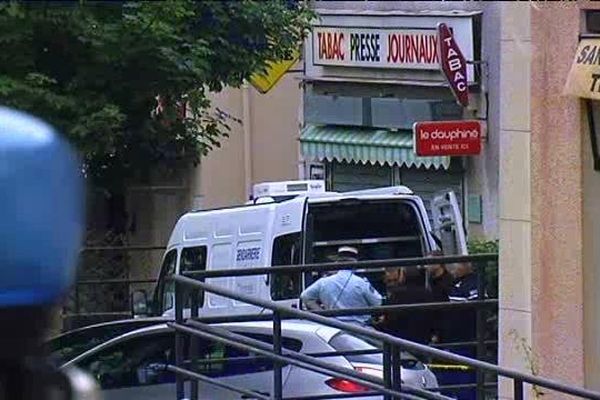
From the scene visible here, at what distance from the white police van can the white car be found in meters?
2.79

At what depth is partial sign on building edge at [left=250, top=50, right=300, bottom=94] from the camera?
1708cm

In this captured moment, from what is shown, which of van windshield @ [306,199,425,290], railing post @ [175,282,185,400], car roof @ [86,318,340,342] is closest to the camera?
railing post @ [175,282,185,400]

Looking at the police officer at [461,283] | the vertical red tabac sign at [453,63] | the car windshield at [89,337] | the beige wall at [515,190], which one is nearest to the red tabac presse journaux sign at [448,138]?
the vertical red tabac sign at [453,63]

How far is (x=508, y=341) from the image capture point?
8.77 meters

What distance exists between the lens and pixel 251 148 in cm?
2405

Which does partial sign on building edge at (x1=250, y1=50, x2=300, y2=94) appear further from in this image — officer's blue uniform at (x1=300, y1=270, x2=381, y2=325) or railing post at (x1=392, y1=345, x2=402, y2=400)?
railing post at (x1=392, y1=345, x2=402, y2=400)

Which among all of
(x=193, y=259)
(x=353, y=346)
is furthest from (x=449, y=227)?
(x=353, y=346)

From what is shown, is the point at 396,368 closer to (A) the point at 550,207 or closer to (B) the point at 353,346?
(A) the point at 550,207

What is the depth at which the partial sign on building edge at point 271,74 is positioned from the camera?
1708cm

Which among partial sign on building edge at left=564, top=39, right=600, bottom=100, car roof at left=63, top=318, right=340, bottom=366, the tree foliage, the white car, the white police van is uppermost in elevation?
the tree foliage

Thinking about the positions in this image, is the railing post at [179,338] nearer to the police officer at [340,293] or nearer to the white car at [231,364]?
the white car at [231,364]

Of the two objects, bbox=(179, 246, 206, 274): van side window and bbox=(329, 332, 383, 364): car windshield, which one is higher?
bbox=(179, 246, 206, 274): van side window

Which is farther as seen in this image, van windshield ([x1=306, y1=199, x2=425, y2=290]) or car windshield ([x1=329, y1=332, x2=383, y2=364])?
van windshield ([x1=306, y1=199, x2=425, y2=290])

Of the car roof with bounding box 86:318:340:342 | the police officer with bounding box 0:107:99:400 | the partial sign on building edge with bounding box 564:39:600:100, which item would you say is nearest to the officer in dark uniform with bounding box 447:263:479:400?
the car roof with bounding box 86:318:340:342
